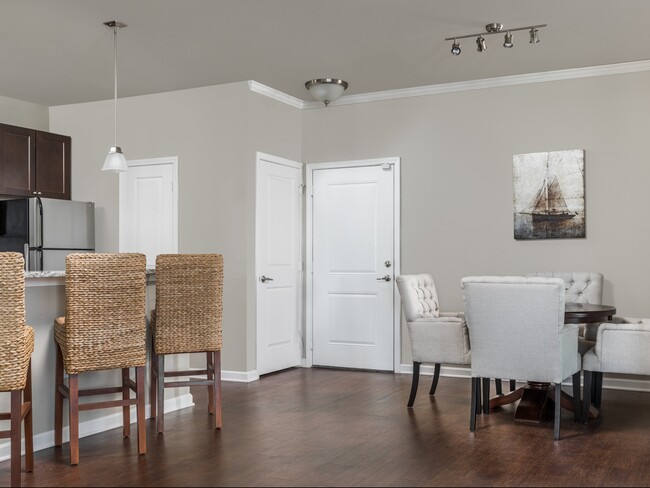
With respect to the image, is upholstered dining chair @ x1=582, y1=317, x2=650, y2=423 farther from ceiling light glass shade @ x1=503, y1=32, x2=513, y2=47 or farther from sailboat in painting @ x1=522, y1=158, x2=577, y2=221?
ceiling light glass shade @ x1=503, y1=32, x2=513, y2=47

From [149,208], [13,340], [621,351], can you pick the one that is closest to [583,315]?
[621,351]

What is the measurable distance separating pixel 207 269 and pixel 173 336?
1.44 feet

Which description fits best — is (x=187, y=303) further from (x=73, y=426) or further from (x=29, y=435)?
(x=29, y=435)

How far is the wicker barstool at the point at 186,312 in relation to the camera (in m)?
4.11

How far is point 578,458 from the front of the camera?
11.7ft

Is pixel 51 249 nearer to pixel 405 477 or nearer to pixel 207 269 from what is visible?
pixel 207 269

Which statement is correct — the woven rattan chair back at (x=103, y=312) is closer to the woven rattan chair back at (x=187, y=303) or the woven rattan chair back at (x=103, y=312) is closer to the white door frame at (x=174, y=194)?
the woven rattan chair back at (x=187, y=303)

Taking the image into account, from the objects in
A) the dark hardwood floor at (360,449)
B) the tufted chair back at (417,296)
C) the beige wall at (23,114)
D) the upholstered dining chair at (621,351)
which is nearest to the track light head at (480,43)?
the tufted chair back at (417,296)

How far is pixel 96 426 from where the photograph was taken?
13.6 ft

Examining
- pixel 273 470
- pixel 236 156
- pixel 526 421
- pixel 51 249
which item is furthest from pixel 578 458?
pixel 51 249

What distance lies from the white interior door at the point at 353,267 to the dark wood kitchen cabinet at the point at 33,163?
2.45 m

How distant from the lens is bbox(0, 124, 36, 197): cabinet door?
6223 millimetres

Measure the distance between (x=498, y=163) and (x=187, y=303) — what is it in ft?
10.2

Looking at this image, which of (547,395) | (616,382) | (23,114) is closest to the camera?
(547,395)
